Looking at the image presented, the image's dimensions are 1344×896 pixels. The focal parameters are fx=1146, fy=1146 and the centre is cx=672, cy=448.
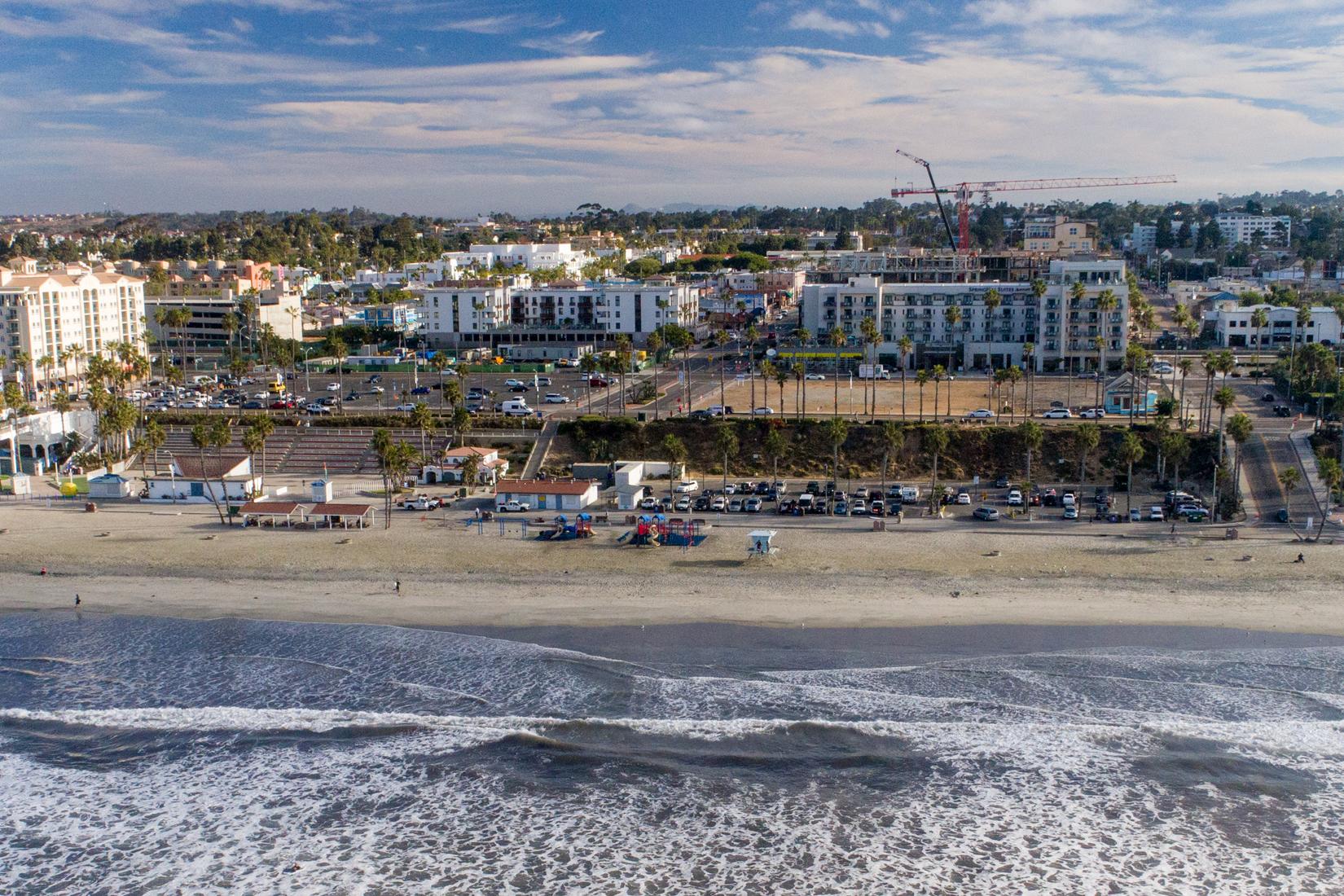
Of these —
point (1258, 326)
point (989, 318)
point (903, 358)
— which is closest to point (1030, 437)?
point (903, 358)

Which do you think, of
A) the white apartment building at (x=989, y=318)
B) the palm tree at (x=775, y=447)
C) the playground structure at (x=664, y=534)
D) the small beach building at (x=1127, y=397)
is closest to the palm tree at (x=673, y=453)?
the palm tree at (x=775, y=447)

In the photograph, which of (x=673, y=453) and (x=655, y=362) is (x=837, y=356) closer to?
(x=655, y=362)

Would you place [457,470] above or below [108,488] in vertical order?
above

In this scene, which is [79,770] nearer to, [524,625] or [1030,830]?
[524,625]

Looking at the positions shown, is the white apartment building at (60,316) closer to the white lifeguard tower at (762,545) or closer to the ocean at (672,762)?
the ocean at (672,762)

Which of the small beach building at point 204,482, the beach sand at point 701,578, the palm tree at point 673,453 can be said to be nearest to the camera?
the beach sand at point 701,578

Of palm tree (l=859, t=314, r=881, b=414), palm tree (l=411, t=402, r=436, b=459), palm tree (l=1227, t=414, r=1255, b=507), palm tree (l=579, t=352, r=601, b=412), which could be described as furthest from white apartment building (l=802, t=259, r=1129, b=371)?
palm tree (l=411, t=402, r=436, b=459)

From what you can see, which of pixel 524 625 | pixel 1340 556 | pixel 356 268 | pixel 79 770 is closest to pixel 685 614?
pixel 524 625
